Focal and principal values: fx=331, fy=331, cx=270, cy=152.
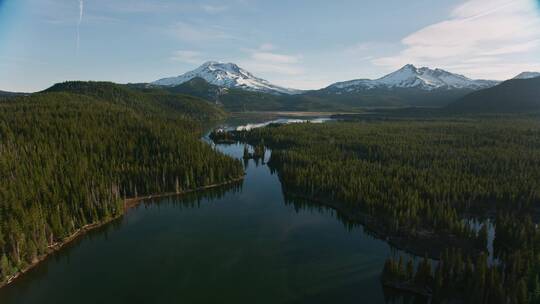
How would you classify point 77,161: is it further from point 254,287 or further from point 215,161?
point 254,287

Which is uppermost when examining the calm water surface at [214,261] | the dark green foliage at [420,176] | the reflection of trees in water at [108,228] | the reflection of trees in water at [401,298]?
the dark green foliage at [420,176]

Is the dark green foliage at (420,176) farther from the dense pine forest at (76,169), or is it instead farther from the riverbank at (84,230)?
the dense pine forest at (76,169)

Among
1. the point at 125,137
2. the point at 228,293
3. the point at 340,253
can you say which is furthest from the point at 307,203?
the point at 125,137

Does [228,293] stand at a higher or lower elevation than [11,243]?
lower

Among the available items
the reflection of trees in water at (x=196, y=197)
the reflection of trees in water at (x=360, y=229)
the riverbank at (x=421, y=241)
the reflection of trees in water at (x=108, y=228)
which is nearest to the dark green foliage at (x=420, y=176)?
the riverbank at (x=421, y=241)

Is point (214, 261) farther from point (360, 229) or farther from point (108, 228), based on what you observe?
point (360, 229)
